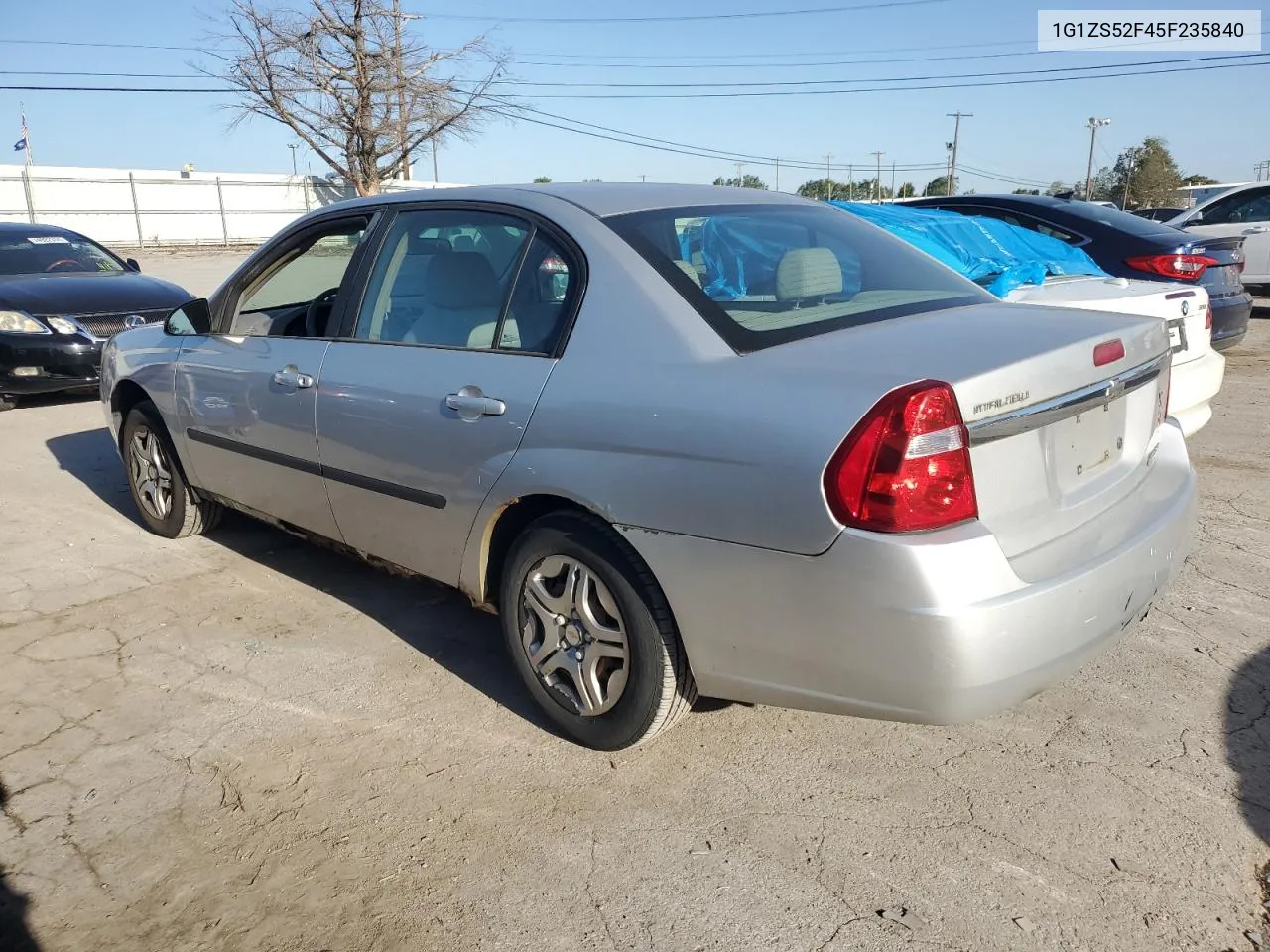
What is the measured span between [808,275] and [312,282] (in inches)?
121

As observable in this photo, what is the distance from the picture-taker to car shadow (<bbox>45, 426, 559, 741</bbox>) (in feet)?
11.5

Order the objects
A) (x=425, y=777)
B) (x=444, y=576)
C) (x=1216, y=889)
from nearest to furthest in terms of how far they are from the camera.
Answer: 1. (x=1216, y=889)
2. (x=425, y=777)
3. (x=444, y=576)

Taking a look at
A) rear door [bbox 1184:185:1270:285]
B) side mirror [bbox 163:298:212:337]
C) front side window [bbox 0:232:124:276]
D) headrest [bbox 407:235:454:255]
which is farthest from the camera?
rear door [bbox 1184:185:1270:285]

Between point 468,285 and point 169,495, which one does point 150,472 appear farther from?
point 468,285

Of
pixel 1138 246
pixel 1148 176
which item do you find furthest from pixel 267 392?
pixel 1148 176

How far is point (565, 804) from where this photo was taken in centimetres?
273

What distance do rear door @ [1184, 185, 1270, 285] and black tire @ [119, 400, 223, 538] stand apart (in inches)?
466

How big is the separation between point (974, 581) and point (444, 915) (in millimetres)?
1447

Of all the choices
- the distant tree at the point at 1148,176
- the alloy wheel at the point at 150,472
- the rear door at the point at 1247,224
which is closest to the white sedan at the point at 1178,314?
the alloy wheel at the point at 150,472

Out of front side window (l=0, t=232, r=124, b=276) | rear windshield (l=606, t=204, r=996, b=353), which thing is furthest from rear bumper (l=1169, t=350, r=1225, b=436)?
front side window (l=0, t=232, r=124, b=276)

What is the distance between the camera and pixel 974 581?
217 centimetres

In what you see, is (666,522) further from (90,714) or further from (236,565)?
(236,565)

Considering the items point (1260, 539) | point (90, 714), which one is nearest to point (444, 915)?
point (90, 714)

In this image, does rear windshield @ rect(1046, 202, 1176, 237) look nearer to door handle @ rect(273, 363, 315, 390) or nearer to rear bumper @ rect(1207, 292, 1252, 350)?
rear bumper @ rect(1207, 292, 1252, 350)
